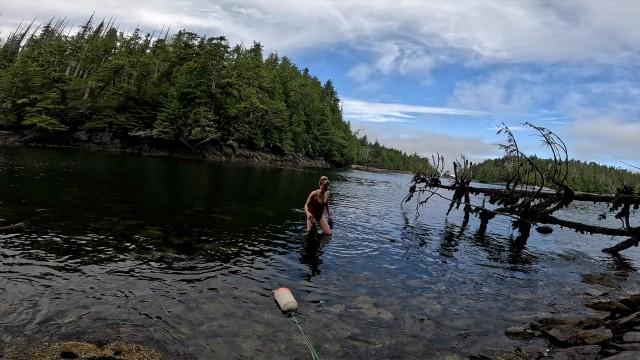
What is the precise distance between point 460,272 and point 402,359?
29.1ft

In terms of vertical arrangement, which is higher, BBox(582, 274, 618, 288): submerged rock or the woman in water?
the woman in water

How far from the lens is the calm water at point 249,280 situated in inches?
357

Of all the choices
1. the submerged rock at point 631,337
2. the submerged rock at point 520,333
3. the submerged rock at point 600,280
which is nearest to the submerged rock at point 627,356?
the submerged rock at point 631,337

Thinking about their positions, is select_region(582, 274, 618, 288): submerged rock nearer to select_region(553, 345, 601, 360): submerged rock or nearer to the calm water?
the calm water

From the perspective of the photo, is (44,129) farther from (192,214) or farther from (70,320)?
(70,320)

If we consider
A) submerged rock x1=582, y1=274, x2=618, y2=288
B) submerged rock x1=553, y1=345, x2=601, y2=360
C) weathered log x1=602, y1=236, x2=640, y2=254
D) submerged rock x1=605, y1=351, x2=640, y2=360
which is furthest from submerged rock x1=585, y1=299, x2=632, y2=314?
weathered log x1=602, y1=236, x2=640, y2=254

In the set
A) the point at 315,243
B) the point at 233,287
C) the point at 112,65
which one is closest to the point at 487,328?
the point at 233,287

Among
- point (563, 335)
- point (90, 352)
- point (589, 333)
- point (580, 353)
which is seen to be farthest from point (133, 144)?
point (580, 353)

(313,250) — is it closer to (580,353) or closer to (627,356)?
(580,353)

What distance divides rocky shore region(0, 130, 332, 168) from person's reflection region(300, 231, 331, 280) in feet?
223

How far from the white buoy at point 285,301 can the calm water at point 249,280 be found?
22 cm

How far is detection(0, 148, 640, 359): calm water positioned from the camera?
9.07 meters

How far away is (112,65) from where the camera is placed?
89.6 m

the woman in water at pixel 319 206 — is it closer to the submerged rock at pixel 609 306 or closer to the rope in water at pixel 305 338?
the rope in water at pixel 305 338
